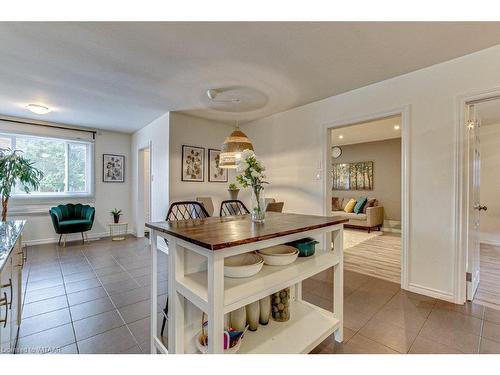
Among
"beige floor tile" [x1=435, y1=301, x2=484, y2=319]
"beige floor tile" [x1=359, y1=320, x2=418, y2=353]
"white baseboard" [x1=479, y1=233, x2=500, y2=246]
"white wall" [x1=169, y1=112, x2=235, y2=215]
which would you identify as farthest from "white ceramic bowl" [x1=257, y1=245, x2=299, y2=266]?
"white baseboard" [x1=479, y1=233, x2=500, y2=246]

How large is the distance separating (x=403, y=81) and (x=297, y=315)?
2.60 meters

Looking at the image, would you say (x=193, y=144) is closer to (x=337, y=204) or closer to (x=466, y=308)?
(x=466, y=308)

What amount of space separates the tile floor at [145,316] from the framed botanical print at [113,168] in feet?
7.94

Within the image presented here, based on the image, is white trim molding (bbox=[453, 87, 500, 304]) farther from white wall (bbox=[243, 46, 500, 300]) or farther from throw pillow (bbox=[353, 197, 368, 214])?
throw pillow (bbox=[353, 197, 368, 214])

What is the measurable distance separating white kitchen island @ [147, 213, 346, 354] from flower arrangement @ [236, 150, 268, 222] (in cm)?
18

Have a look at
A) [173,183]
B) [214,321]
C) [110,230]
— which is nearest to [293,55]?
[214,321]

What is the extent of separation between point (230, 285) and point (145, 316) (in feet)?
4.17

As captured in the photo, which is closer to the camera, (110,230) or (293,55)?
(293,55)

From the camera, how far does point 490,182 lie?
4457 mm

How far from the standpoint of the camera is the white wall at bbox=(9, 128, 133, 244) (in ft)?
14.4

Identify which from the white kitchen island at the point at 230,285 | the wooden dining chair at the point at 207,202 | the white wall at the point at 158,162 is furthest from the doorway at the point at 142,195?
the white kitchen island at the point at 230,285

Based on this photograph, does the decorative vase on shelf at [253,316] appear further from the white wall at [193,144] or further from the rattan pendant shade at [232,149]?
the white wall at [193,144]
